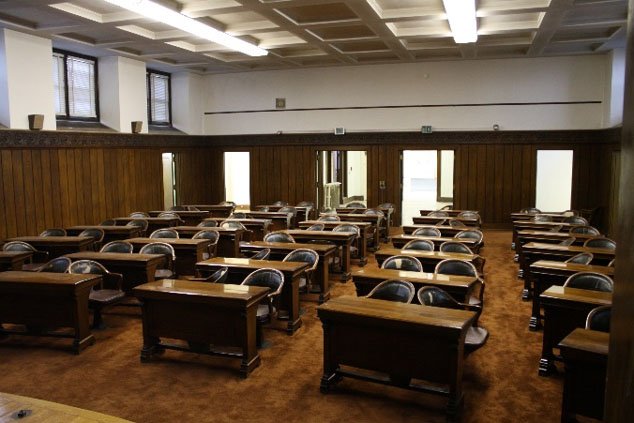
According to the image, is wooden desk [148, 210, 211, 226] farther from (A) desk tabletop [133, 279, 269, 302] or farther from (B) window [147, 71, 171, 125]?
(A) desk tabletop [133, 279, 269, 302]

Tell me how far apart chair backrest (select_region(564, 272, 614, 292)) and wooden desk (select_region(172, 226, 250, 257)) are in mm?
5441

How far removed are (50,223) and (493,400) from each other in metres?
9.86

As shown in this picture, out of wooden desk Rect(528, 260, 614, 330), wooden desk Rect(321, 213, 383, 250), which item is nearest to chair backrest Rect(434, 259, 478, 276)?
wooden desk Rect(528, 260, 614, 330)

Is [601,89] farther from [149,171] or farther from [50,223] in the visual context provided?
[50,223]

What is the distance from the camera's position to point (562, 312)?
15.8 feet

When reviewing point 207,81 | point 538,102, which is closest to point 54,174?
point 207,81

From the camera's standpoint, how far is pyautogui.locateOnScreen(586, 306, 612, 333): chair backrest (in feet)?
13.6

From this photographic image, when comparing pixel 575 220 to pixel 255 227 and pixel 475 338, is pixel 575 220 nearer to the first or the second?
pixel 255 227

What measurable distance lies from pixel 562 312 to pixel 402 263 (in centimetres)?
204

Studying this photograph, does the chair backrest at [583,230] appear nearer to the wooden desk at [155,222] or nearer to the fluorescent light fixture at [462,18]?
the fluorescent light fixture at [462,18]

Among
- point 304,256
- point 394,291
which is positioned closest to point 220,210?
point 304,256

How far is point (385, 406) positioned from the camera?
4.33m

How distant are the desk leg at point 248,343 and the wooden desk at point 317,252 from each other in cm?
220

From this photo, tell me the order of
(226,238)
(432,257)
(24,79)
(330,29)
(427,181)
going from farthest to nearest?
(427,181) < (330,29) < (24,79) < (226,238) < (432,257)
